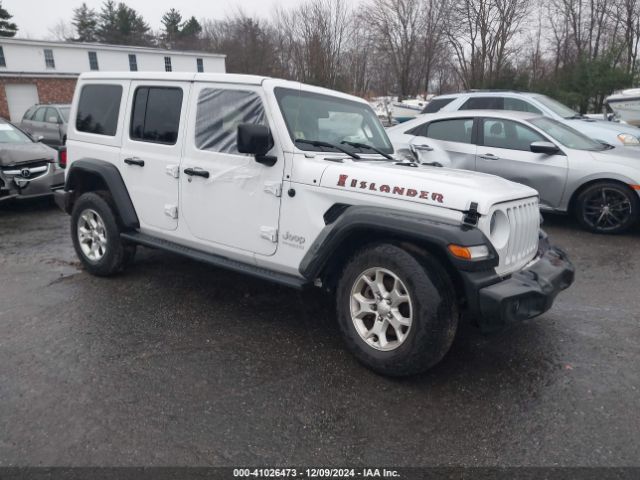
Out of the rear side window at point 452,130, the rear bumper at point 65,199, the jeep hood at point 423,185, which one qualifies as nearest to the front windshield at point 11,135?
the rear bumper at point 65,199

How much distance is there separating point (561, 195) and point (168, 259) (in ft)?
17.7

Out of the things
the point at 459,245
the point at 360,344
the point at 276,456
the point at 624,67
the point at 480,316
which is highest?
the point at 624,67

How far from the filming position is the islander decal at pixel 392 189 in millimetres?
2941

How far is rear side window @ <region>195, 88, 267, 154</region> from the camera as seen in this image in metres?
3.70

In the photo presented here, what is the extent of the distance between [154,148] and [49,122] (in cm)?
1296

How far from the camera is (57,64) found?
38812mm

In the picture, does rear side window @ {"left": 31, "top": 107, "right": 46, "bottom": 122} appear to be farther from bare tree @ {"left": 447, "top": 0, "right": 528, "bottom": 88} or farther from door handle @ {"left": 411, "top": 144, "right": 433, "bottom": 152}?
bare tree @ {"left": 447, "top": 0, "right": 528, "bottom": 88}

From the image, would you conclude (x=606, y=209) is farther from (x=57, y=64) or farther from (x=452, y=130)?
(x=57, y=64)

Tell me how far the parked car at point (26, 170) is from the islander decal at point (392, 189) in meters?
6.06

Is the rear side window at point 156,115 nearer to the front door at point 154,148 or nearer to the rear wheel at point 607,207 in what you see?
the front door at point 154,148

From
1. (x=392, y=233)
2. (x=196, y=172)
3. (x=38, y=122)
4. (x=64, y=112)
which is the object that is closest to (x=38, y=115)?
(x=38, y=122)

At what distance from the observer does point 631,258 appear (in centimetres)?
557

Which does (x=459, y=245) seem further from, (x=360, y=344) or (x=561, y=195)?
(x=561, y=195)

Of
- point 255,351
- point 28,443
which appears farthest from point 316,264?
point 28,443
